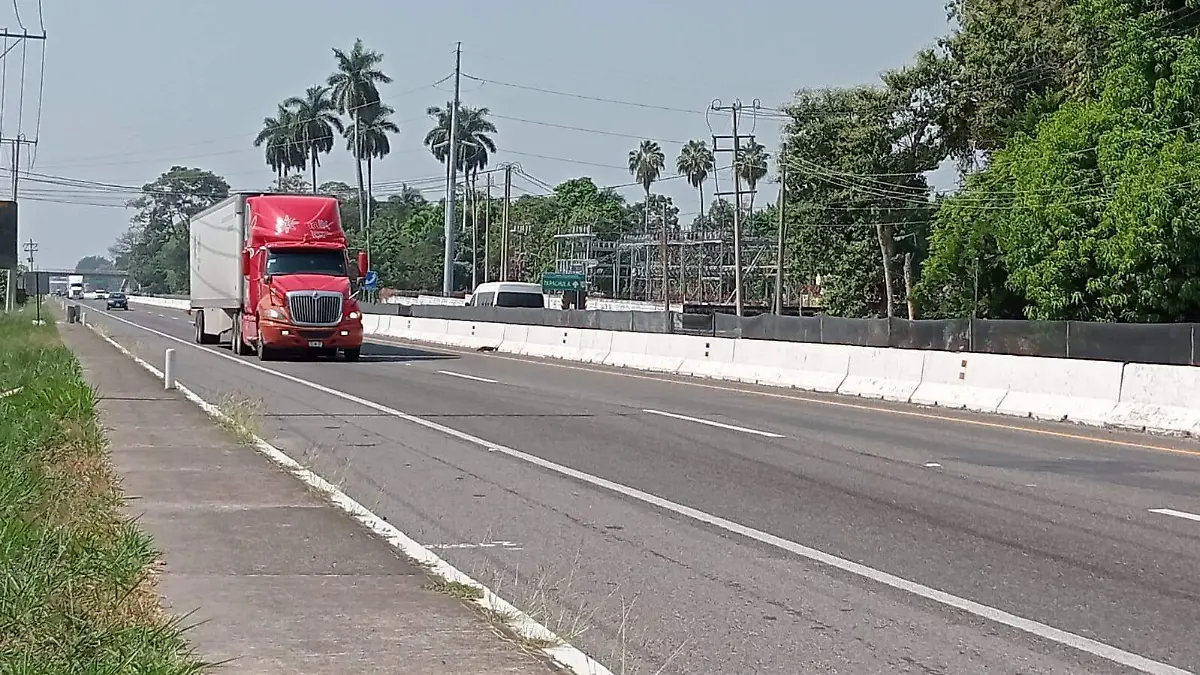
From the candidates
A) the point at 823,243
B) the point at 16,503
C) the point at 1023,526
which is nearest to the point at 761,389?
the point at 1023,526

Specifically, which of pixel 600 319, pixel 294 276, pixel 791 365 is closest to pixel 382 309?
pixel 600 319

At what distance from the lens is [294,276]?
3428 cm

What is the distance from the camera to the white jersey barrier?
61.5 ft

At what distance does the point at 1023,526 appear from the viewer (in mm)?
10805

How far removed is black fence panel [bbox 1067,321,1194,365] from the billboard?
28.7 metres

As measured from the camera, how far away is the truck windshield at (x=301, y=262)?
3447 centimetres

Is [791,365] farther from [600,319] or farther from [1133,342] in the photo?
[600,319]

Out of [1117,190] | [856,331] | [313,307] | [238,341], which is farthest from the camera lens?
[1117,190]

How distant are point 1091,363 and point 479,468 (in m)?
10.1

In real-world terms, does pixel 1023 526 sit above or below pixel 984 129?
below

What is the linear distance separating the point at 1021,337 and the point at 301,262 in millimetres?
→ 16656

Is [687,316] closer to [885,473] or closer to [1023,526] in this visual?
[885,473]

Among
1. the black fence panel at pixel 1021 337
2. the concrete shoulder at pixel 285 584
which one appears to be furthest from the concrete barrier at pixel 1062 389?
the concrete shoulder at pixel 285 584

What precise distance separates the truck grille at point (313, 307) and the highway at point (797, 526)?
41.5 feet
